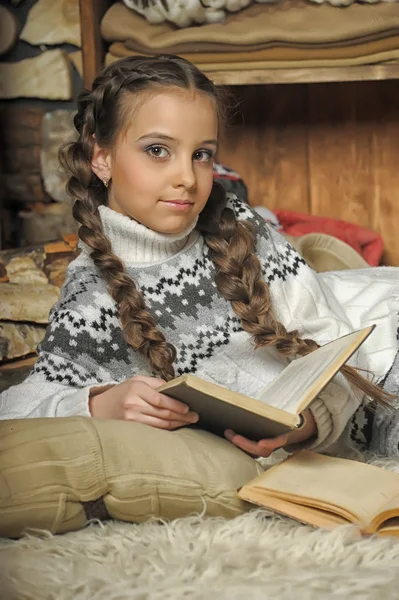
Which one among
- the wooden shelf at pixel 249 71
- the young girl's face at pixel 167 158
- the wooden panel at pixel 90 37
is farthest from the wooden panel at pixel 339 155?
the young girl's face at pixel 167 158

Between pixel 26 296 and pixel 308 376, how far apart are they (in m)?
0.98

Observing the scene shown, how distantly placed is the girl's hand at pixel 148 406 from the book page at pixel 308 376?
110 mm

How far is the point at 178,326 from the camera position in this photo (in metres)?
1.31

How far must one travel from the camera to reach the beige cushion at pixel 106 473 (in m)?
1.00

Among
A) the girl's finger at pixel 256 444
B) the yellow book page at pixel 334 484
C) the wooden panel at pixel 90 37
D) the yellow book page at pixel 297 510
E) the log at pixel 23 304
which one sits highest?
the wooden panel at pixel 90 37

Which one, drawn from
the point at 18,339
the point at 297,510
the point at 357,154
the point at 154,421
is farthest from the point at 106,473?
the point at 357,154

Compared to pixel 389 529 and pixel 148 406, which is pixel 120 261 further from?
pixel 389 529

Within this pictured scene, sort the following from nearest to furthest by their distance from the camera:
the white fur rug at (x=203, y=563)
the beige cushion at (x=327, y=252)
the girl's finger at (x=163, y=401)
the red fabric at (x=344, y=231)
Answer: the white fur rug at (x=203, y=563)
the girl's finger at (x=163, y=401)
the beige cushion at (x=327, y=252)
the red fabric at (x=344, y=231)

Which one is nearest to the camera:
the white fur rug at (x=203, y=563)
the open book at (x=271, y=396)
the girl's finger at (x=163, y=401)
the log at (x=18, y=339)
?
the white fur rug at (x=203, y=563)

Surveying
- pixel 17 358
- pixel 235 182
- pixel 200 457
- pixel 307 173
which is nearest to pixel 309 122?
pixel 307 173

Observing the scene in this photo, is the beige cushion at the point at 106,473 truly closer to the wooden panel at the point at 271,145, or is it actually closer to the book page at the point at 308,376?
the book page at the point at 308,376

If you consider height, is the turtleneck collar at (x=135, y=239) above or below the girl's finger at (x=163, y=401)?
above

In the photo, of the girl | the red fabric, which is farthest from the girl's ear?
the red fabric

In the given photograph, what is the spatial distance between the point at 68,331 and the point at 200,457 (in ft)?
0.98
